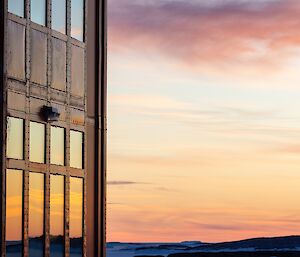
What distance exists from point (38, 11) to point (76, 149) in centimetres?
511

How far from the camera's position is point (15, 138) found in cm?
3797

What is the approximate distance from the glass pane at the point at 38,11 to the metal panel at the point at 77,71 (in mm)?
2765

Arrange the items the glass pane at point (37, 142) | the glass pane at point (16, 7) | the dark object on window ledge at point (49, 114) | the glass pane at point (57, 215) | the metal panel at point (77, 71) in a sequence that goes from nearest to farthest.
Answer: the glass pane at point (16, 7) < the glass pane at point (37, 142) < the dark object on window ledge at point (49, 114) < the glass pane at point (57, 215) < the metal panel at point (77, 71)

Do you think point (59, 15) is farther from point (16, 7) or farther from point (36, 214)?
point (36, 214)

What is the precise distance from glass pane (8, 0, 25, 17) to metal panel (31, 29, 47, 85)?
91cm

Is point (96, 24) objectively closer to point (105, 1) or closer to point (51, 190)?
point (105, 1)

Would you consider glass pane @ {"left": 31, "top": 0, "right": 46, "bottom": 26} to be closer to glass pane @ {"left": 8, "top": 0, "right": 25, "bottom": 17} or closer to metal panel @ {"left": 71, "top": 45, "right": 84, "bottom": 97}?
glass pane @ {"left": 8, "top": 0, "right": 25, "bottom": 17}

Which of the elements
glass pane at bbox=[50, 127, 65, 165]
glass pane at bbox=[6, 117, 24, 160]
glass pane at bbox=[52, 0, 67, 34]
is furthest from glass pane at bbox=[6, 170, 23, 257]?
glass pane at bbox=[52, 0, 67, 34]

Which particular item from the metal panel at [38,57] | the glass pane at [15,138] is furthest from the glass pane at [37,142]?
the metal panel at [38,57]

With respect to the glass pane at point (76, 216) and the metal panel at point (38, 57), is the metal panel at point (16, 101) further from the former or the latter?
the glass pane at point (76, 216)

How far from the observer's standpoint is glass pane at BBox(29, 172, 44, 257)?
38812 millimetres

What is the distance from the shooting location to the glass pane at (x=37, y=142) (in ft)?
128

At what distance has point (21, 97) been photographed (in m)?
38.6

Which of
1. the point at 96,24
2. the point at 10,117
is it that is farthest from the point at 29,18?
the point at 96,24
